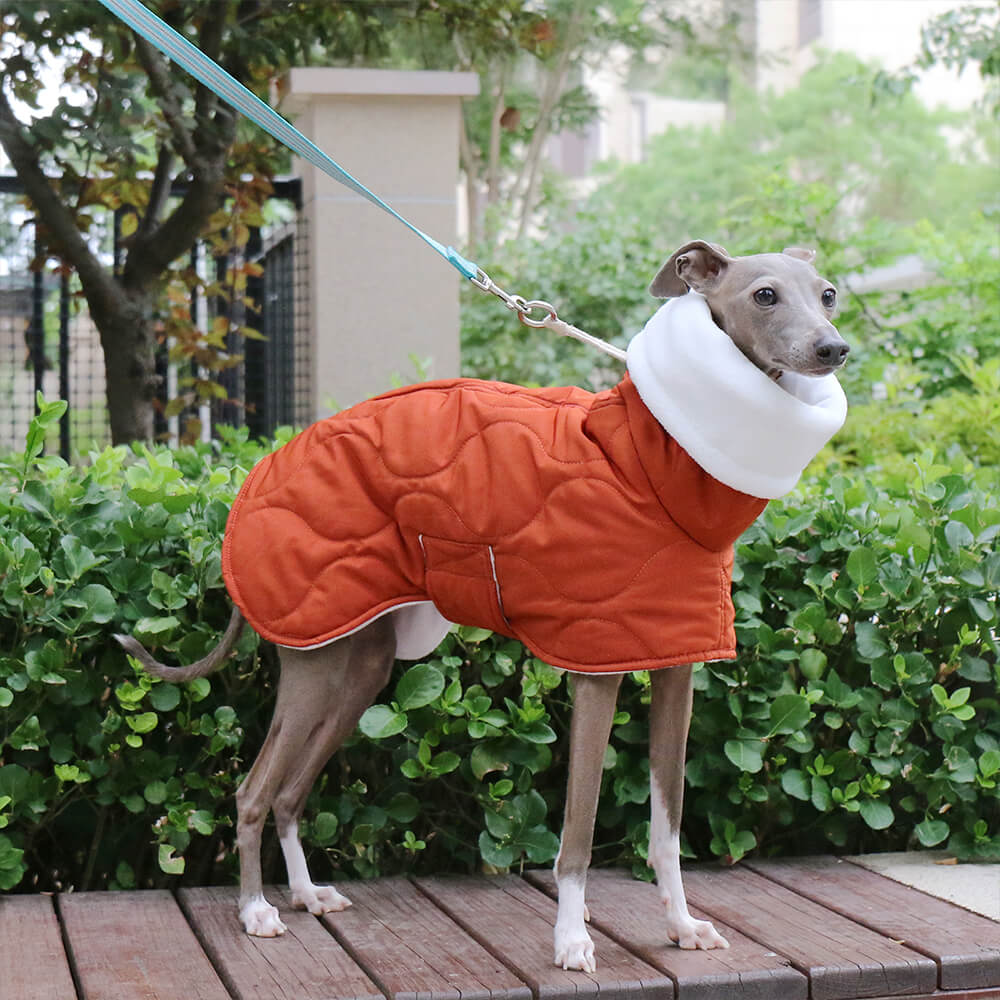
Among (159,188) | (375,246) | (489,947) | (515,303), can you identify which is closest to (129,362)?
(159,188)

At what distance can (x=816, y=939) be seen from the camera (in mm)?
2938

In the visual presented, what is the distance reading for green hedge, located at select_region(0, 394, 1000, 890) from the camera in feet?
10.5

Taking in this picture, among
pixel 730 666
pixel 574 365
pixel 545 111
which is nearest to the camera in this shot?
pixel 730 666

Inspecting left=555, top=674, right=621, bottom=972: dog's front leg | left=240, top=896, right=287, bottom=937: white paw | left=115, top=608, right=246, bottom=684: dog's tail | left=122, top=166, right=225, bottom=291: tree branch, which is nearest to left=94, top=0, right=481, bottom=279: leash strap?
left=115, top=608, right=246, bottom=684: dog's tail

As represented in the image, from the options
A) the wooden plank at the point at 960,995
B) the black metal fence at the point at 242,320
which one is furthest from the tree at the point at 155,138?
the wooden plank at the point at 960,995

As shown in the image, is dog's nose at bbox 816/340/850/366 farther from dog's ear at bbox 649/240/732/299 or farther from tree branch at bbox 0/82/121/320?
tree branch at bbox 0/82/121/320

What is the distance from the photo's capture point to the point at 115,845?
11.1ft

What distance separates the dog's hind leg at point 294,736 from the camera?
9.68 ft

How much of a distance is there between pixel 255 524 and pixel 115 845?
1076 millimetres

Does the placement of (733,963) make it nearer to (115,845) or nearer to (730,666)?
(730,666)

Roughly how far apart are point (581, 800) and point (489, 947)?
45cm

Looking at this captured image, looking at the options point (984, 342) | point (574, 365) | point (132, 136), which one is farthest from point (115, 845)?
point (574, 365)

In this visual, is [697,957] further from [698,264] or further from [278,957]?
[698,264]

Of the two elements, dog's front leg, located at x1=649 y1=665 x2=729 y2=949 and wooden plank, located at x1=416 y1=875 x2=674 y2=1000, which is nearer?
wooden plank, located at x1=416 y1=875 x2=674 y2=1000
